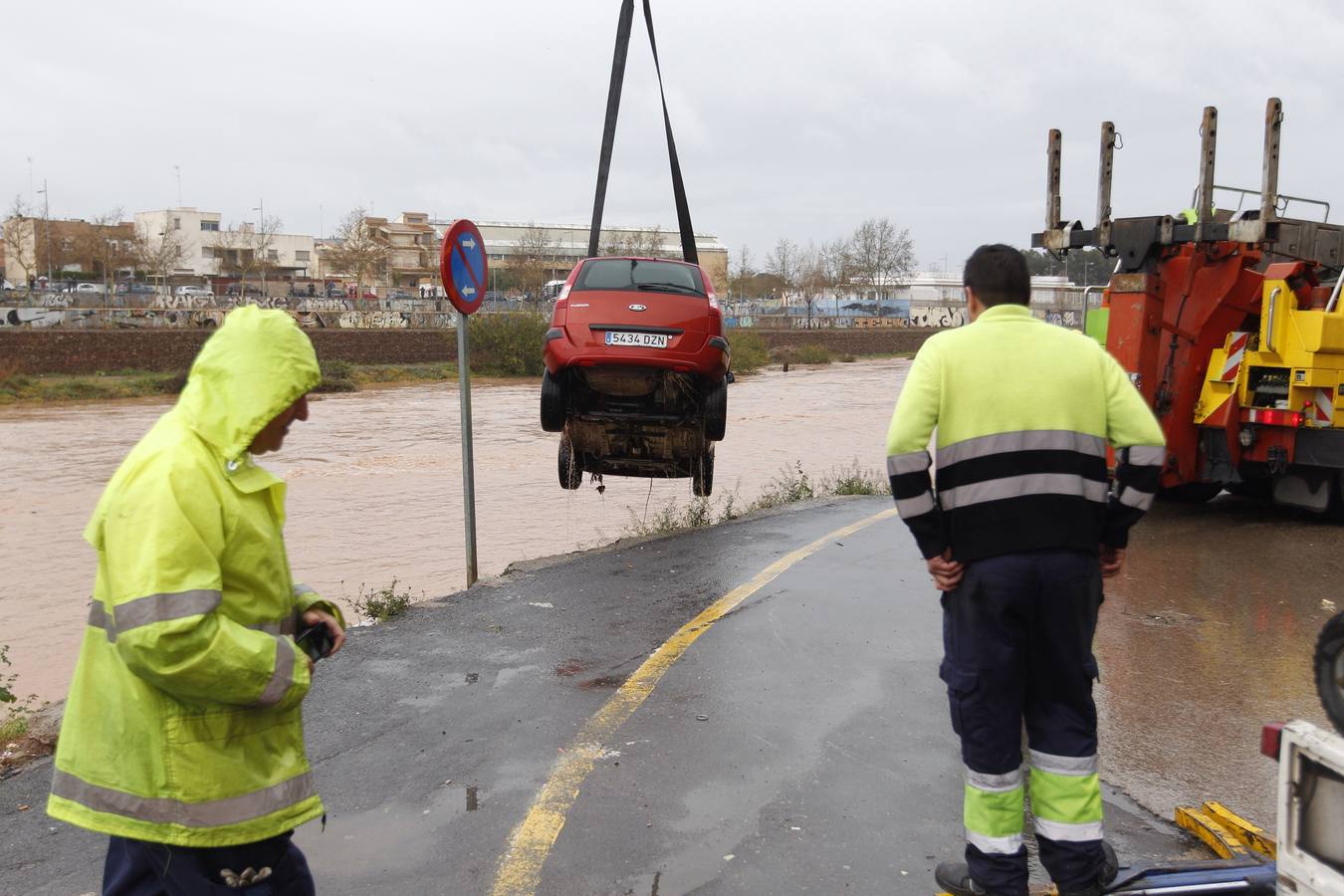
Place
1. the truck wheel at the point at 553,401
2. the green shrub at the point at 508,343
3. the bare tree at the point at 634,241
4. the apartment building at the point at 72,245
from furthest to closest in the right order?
the bare tree at the point at 634,241 → the apartment building at the point at 72,245 → the green shrub at the point at 508,343 → the truck wheel at the point at 553,401

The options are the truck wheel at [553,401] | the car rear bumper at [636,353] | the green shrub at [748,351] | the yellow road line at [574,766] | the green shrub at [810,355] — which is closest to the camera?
the yellow road line at [574,766]

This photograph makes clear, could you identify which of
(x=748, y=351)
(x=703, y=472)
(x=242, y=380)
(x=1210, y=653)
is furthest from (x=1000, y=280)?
(x=748, y=351)

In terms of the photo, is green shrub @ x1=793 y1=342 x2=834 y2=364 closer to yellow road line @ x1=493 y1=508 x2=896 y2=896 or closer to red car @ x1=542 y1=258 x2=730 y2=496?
red car @ x1=542 y1=258 x2=730 y2=496

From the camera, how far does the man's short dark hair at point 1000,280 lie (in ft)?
11.2

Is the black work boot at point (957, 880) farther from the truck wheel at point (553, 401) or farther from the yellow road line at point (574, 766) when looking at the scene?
the truck wheel at point (553, 401)

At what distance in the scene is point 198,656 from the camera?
2.18 m

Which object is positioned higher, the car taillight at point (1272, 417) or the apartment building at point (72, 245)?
the apartment building at point (72, 245)

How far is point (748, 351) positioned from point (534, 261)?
91.6ft

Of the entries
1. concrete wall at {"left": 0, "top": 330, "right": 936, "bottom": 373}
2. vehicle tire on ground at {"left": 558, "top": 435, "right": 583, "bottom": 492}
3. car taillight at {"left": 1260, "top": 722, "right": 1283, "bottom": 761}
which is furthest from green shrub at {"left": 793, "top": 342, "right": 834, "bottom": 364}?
car taillight at {"left": 1260, "top": 722, "right": 1283, "bottom": 761}

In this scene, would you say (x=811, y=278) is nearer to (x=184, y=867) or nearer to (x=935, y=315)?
(x=935, y=315)

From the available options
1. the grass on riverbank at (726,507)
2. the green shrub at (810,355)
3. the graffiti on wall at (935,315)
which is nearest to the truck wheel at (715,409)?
the grass on riverbank at (726,507)

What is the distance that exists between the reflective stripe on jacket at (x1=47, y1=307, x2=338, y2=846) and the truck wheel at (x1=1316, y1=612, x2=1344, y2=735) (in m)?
2.30

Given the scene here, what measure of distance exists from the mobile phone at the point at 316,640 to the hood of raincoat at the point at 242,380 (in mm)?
506

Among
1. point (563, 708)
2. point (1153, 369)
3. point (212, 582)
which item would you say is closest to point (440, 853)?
point (563, 708)
